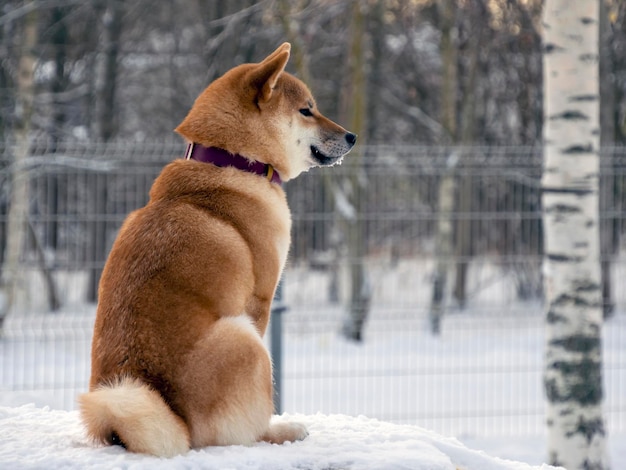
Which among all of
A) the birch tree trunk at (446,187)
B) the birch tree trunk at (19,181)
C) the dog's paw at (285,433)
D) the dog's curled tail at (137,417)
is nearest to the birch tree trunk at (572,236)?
the birch tree trunk at (446,187)

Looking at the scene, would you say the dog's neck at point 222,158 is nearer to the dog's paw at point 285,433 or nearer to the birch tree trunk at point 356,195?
the dog's paw at point 285,433

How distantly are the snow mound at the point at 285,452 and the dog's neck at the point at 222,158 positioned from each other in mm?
962

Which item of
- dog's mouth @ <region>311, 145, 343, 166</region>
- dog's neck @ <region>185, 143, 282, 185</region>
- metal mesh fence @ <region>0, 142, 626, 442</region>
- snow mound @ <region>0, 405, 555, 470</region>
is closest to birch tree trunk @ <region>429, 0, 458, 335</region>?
metal mesh fence @ <region>0, 142, 626, 442</region>

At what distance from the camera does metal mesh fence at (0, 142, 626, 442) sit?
742 cm

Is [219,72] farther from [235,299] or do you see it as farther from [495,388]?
[235,299]

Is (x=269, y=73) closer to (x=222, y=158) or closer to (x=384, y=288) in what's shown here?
(x=222, y=158)

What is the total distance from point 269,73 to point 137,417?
1.39 m

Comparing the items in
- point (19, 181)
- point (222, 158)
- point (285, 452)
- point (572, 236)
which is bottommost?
point (285, 452)

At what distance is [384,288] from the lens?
8.20m

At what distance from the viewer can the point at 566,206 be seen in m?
5.42

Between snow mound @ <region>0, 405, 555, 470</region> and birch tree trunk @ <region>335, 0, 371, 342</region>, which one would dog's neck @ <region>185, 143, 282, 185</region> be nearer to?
snow mound @ <region>0, 405, 555, 470</region>

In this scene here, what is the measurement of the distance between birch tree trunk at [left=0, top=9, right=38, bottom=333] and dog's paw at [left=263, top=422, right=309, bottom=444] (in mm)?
4806

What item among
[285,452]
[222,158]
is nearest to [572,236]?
[222,158]

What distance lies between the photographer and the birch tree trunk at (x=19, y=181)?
8471mm
